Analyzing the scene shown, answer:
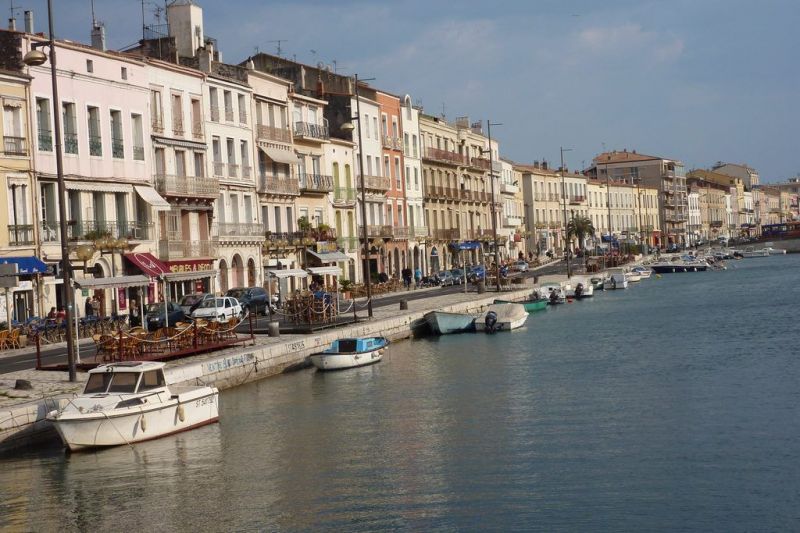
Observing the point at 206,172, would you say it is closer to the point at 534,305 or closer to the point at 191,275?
the point at 191,275

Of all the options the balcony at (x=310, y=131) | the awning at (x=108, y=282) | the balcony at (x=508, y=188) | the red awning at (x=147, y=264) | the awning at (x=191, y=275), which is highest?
the balcony at (x=310, y=131)

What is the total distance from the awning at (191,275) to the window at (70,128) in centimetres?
868

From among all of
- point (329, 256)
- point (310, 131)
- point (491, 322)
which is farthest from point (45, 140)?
point (310, 131)

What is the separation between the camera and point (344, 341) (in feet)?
147

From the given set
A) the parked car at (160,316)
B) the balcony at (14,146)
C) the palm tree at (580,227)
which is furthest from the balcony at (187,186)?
the palm tree at (580,227)

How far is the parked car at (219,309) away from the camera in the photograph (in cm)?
5247

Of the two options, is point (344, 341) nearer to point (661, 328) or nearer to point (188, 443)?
point (188, 443)

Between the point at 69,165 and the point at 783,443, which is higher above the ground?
the point at 69,165

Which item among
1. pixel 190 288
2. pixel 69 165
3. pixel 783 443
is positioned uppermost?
pixel 69 165

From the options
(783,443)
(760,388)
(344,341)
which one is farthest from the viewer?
(344,341)

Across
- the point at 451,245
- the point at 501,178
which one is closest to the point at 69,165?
the point at 451,245

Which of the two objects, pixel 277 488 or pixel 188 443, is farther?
pixel 188 443

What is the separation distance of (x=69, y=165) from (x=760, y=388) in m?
32.6

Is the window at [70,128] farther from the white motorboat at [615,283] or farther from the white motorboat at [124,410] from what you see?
the white motorboat at [615,283]
